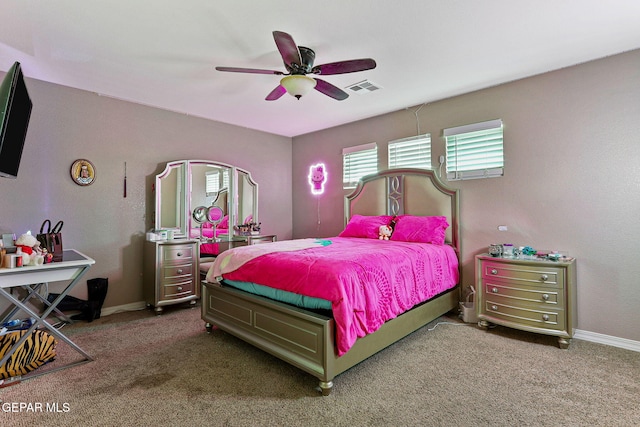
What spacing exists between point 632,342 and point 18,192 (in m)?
6.14

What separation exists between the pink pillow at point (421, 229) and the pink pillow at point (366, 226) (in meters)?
0.27

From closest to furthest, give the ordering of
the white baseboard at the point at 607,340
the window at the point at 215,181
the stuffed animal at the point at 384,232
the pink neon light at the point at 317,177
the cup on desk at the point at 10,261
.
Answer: the cup on desk at the point at 10,261
the white baseboard at the point at 607,340
the stuffed animal at the point at 384,232
the window at the point at 215,181
the pink neon light at the point at 317,177

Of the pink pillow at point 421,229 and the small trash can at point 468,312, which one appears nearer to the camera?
the small trash can at point 468,312

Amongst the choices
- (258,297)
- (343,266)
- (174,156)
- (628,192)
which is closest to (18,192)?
(174,156)

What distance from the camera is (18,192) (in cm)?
322

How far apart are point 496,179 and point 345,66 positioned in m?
2.28

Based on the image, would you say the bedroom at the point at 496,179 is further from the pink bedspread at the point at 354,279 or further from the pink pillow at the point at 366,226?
the pink bedspread at the point at 354,279

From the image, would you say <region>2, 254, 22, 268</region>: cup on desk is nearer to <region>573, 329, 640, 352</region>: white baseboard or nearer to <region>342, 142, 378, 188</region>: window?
<region>342, 142, 378, 188</region>: window

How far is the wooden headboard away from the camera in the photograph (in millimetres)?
3805

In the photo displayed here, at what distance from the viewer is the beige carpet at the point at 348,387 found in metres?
1.82

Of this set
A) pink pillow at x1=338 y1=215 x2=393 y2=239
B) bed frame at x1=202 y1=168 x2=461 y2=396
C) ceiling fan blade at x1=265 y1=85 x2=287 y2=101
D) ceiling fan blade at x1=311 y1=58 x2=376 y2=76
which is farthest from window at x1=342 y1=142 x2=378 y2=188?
ceiling fan blade at x1=311 y1=58 x2=376 y2=76

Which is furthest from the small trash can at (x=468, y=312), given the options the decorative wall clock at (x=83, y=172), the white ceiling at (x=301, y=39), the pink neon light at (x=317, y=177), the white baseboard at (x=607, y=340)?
the decorative wall clock at (x=83, y=172)

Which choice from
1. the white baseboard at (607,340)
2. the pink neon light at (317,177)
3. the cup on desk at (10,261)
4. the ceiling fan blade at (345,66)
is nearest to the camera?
the cup on desk at (10,261)

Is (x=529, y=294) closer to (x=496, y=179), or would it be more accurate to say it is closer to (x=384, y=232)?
(x=496, y=179)
